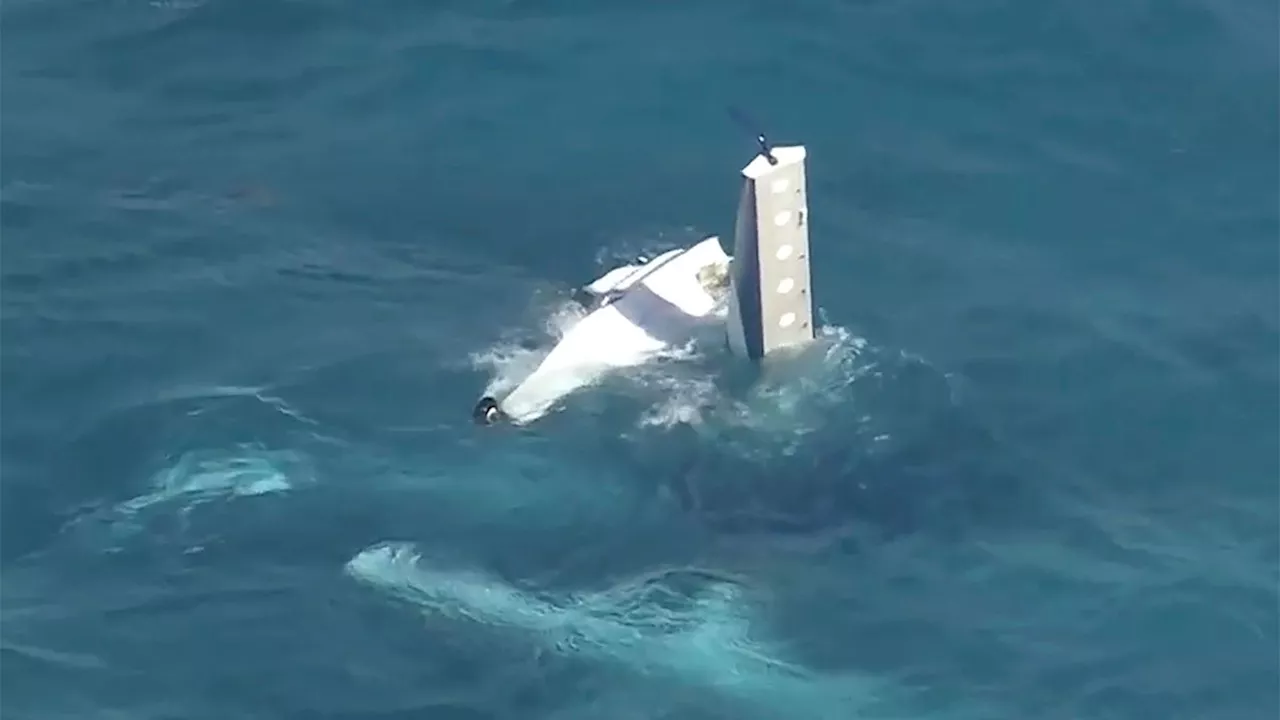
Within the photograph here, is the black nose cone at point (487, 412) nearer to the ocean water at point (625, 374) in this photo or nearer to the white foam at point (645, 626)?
the ocean water at point (625, 374)

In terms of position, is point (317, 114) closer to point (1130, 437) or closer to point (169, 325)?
point (169, 325)

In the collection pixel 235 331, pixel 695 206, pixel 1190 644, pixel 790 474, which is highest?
pixel 695 206

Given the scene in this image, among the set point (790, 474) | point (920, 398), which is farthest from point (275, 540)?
point (920, 398)

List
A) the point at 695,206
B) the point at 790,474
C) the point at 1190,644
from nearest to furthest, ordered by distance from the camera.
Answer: the point at 1190,644 → the point at 790,474 → the point at 695,206

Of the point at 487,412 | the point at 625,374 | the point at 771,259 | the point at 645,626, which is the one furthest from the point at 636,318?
the point at 645,626

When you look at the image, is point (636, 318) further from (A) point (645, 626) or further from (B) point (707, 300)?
(A) point (645, 626)

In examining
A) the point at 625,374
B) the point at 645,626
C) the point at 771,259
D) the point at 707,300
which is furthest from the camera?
the point at 707,300

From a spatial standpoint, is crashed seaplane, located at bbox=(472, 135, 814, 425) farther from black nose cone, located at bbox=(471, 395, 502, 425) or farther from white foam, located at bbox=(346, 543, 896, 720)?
white foam, located at bbox=(346, 543, 896, 720)
